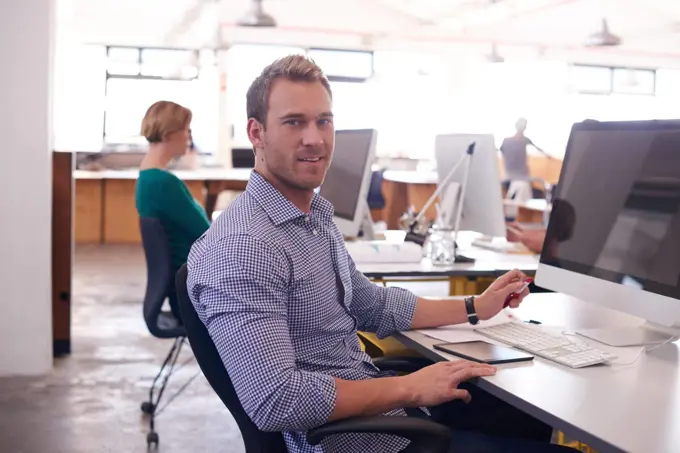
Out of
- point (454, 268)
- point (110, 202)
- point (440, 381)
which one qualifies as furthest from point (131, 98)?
point (440, 381)

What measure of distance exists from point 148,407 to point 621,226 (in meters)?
2.41

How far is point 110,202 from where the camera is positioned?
30.2 ft

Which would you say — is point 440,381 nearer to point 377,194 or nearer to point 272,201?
point 272,201

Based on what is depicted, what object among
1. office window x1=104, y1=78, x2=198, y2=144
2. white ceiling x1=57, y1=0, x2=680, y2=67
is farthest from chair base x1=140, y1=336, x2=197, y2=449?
white ceiling x1=57, y1=0, x2=680, y2=67

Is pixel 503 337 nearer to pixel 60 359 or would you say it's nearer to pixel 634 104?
pixel 60 359

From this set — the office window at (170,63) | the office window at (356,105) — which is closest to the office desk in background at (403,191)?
the office window at (356,105)

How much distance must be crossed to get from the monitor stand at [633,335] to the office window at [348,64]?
1106 cm

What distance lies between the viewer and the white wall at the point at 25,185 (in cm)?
399

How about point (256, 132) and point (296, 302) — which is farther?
point (256, 132)

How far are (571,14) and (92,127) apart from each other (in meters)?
7.66

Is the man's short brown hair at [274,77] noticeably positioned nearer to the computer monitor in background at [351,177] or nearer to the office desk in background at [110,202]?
the computer monitor in background at [351,177]

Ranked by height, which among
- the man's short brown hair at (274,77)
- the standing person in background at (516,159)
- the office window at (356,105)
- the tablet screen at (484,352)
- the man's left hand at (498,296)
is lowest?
the tablet screen at (484,352)

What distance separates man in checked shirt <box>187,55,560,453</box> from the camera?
1432 millimetres

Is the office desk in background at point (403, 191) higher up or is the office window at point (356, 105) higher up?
the office window at point (356, 105)
